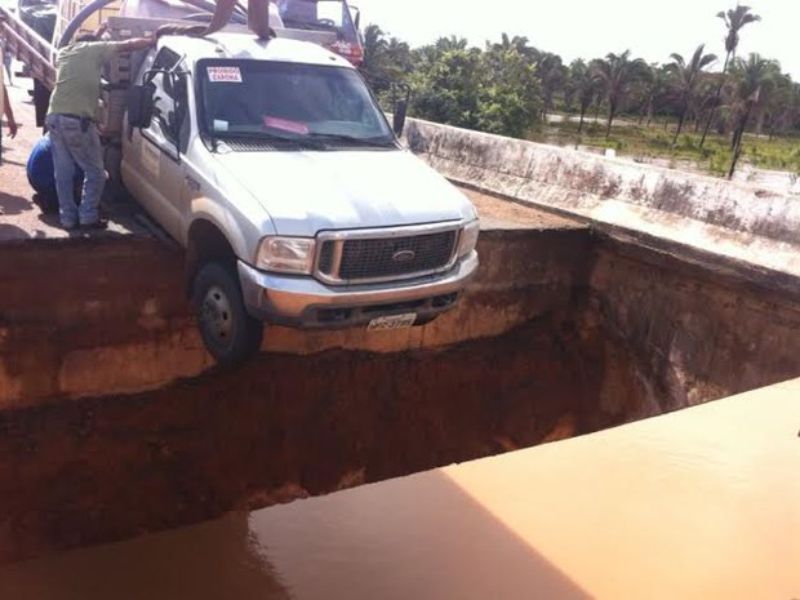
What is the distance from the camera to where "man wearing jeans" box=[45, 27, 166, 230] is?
617 centimetres

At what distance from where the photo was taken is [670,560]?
15.0ft

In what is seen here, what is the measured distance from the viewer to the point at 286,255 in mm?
4965

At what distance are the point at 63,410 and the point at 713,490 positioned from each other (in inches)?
207

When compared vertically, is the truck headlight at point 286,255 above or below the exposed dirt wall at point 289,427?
above

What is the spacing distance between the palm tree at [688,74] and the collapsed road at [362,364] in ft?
133

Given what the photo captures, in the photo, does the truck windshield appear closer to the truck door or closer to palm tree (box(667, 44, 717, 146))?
the truck door

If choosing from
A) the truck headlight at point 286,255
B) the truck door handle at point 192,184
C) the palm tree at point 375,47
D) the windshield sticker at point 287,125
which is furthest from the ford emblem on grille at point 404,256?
the palm tree at point 375,47

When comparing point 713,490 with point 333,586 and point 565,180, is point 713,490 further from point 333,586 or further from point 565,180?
point 565,180

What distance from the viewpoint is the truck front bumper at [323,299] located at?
16.4ft

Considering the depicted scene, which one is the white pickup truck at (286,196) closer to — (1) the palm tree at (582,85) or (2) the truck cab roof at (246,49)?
(2) the truck cab roof at (246,49)

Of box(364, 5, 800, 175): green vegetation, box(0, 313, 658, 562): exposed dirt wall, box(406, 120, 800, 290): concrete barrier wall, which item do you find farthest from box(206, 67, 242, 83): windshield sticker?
box(364, 5, 800, 175): green vegetation

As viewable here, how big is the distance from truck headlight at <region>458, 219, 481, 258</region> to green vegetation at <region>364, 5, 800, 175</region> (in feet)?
59.5

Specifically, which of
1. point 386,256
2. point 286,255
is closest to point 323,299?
point 286,255

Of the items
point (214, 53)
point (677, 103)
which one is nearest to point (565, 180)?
point (214, 53)
